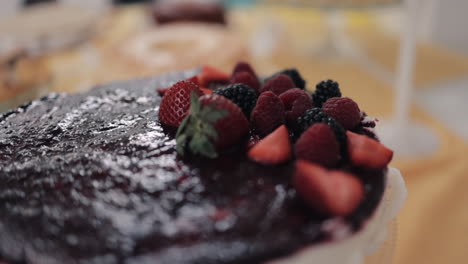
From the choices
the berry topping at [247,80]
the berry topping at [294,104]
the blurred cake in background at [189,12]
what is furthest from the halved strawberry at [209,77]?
the blurred cake in background at [189,12]

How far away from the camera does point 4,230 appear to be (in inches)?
38.4

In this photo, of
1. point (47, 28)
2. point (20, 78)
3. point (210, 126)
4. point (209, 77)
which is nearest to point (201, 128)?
point (210, 126)

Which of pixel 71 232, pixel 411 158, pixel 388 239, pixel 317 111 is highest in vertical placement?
pixel 317 111

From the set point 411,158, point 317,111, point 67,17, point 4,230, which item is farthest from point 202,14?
point 4,230

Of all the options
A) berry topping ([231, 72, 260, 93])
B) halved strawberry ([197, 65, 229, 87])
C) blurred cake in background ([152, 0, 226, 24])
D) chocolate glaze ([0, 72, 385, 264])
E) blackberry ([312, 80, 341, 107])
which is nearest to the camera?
chocolate glaze ([0, 72, 385, 264])

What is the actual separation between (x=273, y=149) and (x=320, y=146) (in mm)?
118

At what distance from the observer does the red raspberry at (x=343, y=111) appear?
46.3 inches

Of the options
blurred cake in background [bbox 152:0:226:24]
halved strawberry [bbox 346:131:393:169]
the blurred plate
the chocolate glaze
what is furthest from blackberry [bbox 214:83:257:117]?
blurred cake in background [bbox 152:0:226:24]

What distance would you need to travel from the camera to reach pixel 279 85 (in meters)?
1.36

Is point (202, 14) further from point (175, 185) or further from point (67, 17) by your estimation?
point (175, 185)

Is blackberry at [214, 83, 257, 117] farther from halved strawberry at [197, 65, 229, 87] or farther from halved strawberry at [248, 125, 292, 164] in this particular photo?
halved strawberry at [197, 65, 229, 87]

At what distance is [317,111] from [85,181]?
578 millimetres

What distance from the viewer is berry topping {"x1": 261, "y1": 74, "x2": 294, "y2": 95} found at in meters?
1.36

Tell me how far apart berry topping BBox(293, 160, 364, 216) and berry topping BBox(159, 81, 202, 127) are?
403mm
